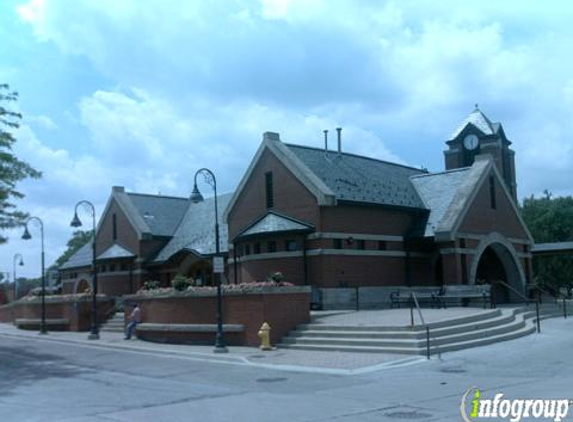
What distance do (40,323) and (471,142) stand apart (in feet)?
94.4

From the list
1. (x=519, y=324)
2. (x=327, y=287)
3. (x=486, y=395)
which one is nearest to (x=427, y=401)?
(x=486, y=395)

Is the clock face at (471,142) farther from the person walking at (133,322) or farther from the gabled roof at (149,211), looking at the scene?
the person walking at (133,322)

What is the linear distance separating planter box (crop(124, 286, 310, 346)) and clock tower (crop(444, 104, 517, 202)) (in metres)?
24.5

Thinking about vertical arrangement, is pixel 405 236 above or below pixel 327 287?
above

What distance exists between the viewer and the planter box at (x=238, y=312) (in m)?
24.5

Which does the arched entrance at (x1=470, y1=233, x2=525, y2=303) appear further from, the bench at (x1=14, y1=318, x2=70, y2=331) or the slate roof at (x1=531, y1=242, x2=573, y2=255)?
the bench at (x1=14, y1=318, x2=70, y2=331)

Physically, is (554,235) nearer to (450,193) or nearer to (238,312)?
(450,193)

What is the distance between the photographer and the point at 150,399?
46.8 ft

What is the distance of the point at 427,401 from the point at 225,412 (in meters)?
3.53

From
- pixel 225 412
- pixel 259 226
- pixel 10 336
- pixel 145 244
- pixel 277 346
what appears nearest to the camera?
pixel 225 412

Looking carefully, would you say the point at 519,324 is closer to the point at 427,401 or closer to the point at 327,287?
the point at 327,287

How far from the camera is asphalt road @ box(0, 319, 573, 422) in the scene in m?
12.1

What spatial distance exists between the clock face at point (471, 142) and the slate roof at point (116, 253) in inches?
892

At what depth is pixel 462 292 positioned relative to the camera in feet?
104
